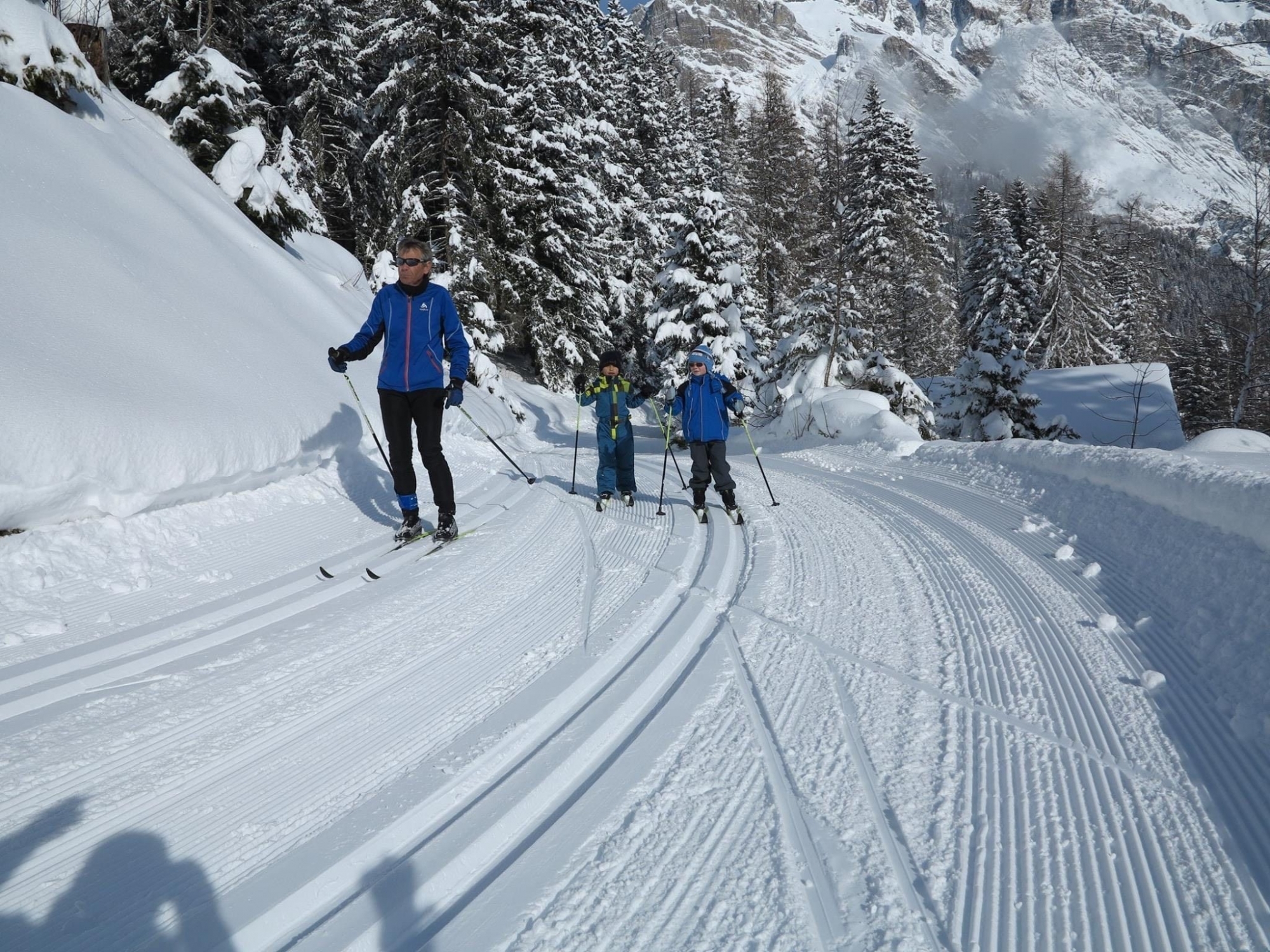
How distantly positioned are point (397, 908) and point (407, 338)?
352 centimetres

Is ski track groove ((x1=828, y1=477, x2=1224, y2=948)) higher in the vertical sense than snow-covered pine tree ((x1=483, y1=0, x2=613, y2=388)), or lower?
lower

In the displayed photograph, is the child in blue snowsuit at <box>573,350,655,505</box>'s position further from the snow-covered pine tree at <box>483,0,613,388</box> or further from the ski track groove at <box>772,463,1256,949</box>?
the snow-covered pine tree at <box>483,0,613,388</box>

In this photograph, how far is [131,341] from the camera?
4.87 metres

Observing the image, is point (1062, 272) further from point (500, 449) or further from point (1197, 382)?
point (500, 449)

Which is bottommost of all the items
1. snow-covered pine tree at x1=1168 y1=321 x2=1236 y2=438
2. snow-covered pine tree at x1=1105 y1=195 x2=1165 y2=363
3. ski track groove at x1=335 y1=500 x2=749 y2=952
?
ski track groove at x1=335 y1=500 x2=749 y2=952

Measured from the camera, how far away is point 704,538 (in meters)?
5.26

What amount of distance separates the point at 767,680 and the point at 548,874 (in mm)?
1331

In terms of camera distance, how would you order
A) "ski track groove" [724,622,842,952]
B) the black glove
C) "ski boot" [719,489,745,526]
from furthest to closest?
"ski boot" [719,489,745,526], the black glove, "ski track groove" [724,622,842,952]

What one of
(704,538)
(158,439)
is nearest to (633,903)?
(704,538)

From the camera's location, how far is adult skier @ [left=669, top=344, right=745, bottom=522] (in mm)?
6152

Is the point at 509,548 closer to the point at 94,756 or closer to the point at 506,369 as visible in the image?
the point at 94,756

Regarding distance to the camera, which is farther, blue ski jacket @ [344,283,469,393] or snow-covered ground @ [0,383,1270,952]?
blue ski jacket @ [344,283,469,393]

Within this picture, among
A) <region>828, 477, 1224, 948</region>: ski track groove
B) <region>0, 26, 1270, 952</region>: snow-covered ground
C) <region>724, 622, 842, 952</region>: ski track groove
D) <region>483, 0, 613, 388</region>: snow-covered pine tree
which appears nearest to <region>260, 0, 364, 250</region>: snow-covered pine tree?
<region>483, 0, 613, 388</region>: snow-covered pine tree

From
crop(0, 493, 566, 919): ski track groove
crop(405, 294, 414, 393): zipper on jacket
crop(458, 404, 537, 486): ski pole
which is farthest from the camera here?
crop(458, 404, 537, 486): ski pole
